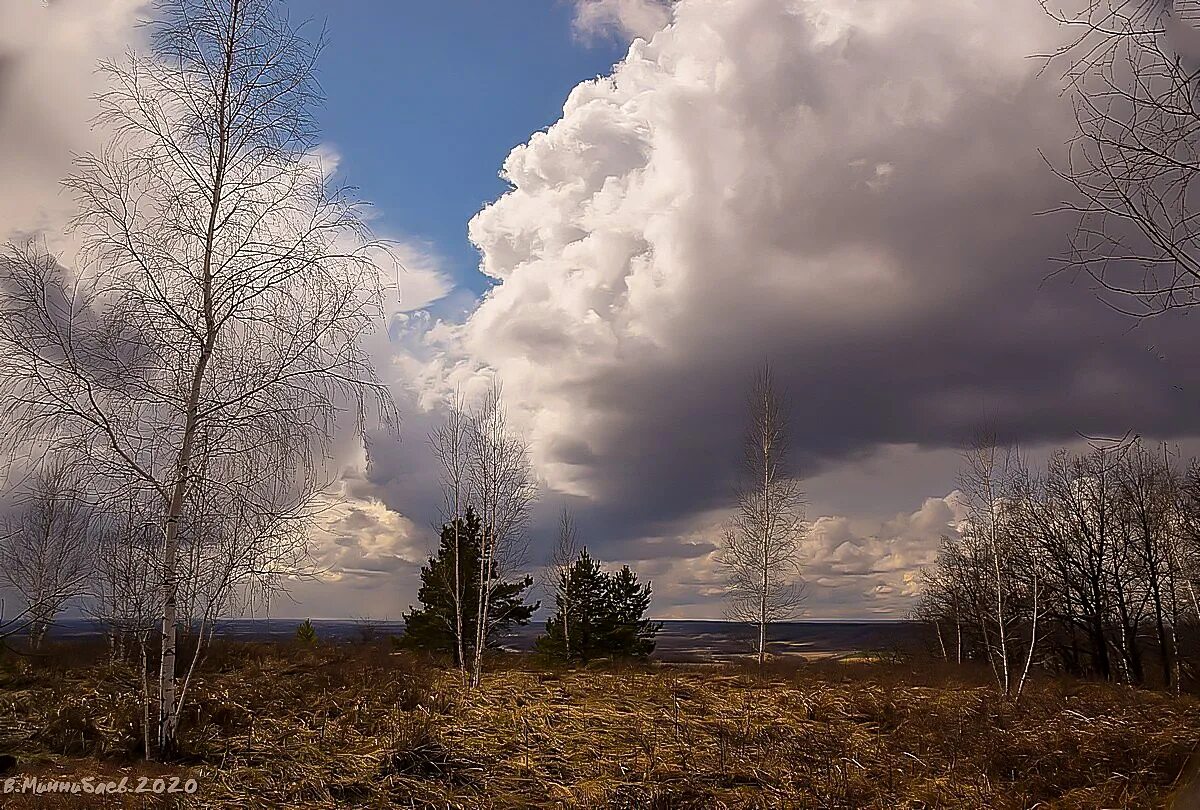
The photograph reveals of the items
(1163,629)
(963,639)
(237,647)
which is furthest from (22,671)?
(963,639)

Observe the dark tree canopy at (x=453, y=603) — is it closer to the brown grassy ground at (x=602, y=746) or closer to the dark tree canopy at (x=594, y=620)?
the dark tree canopy at (x=594, y=620)

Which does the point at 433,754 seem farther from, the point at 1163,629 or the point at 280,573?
the point at 1163,629

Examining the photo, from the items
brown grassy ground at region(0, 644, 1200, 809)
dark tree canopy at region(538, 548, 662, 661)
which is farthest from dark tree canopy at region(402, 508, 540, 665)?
brown grassy ground at region(0, 644, 1200, 809)

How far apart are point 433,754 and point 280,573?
2988 mm

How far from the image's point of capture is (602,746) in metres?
10.6

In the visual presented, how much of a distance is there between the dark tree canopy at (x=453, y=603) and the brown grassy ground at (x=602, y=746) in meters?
13.7

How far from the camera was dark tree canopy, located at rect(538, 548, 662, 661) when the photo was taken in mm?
35656

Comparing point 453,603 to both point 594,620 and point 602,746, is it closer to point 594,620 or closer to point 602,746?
point 594,620

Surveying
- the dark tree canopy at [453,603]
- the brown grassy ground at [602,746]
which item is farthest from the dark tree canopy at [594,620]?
the brown grassy ground at [602,746]

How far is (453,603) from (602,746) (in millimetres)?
19953

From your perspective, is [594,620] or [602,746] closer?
[602,746]

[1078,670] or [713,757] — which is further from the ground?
[713,757]

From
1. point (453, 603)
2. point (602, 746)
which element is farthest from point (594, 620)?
point (602, 746)

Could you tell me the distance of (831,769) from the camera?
9.04 m
